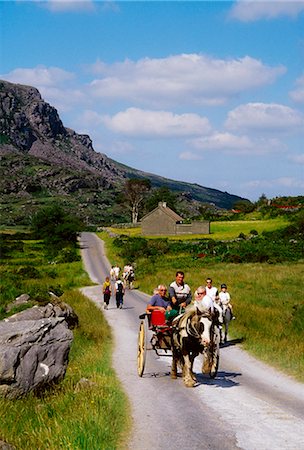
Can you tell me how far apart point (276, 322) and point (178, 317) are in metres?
11.4

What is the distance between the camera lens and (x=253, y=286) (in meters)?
40.4

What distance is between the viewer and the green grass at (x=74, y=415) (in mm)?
9016

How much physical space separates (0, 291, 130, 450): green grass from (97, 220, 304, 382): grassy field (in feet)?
18.3

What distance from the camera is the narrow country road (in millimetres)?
9461

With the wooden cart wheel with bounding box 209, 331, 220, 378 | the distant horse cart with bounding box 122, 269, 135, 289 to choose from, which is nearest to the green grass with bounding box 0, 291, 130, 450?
the wooden cart wheel with bounding box 209, 331, 220, 378

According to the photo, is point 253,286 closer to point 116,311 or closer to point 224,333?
point 116,311

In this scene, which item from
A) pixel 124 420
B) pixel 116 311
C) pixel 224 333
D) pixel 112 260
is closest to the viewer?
pixel 124 420

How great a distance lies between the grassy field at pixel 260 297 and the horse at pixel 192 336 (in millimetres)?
3490

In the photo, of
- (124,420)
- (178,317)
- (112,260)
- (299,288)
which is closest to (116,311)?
(299,288)

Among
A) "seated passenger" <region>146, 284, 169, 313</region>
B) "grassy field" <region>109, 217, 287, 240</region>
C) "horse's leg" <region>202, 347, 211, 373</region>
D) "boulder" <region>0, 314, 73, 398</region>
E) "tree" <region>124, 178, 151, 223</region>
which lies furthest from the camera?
"tree" <region>124, 178, 151, 223</region>

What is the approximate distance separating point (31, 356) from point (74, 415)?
3.79 meters

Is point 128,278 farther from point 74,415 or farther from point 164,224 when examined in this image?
point 164,224

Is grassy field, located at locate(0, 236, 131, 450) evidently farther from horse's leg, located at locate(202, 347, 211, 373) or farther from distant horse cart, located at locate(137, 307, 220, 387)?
horse's leg, located at locate(202, 347, 211, 373)

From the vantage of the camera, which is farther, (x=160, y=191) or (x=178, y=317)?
(x=160, y=191)
